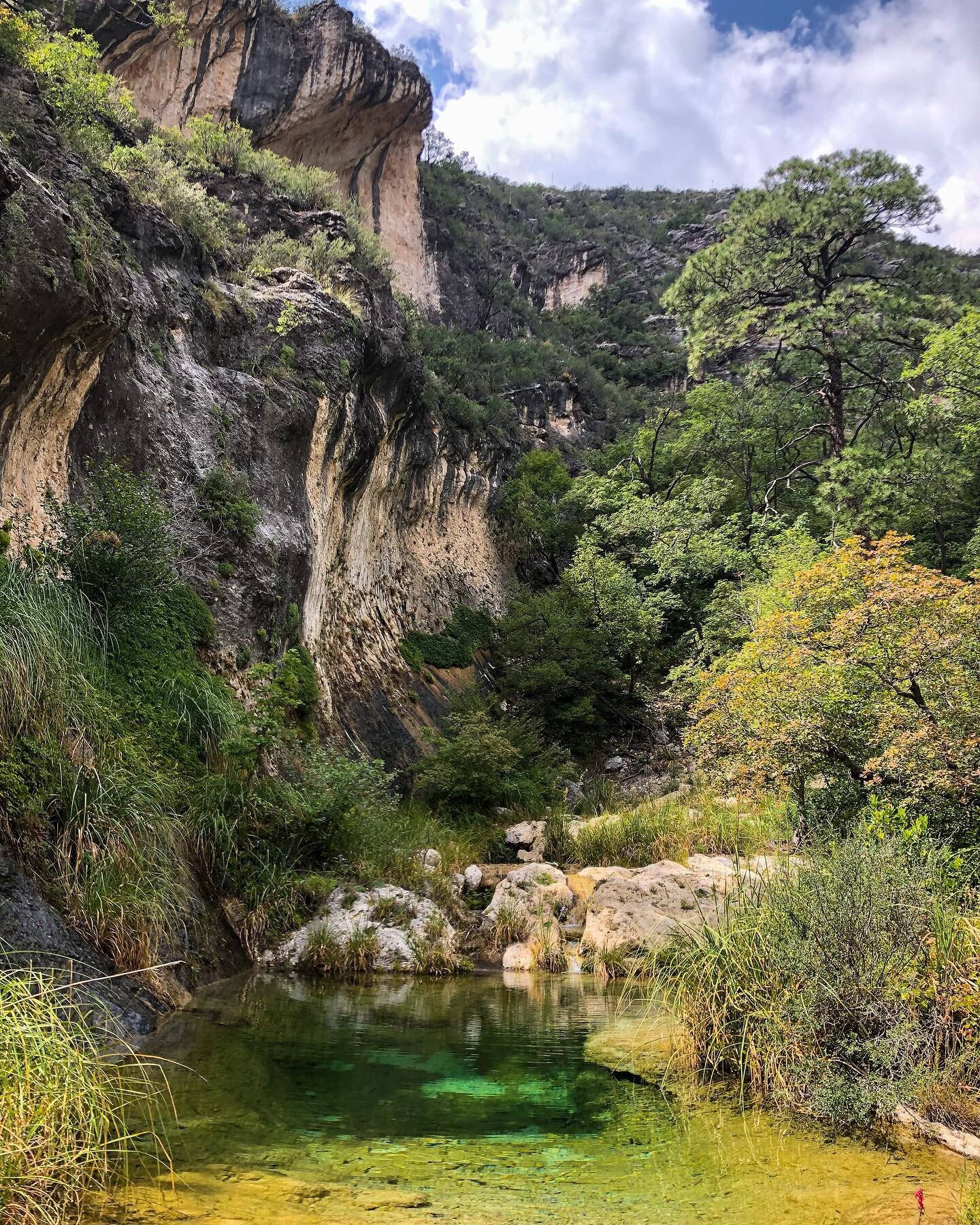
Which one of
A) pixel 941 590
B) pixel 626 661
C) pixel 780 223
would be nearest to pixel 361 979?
pixel 941 590

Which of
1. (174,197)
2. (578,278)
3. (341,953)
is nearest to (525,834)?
(341,953)

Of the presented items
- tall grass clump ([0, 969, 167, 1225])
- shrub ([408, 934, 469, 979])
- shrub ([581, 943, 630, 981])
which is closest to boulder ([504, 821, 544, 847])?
shrub ([581, 943, 630, 981])

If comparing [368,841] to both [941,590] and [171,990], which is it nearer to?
[171,990]

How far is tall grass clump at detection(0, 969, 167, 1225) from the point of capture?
103 inches

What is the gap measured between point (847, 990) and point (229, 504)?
391 inches

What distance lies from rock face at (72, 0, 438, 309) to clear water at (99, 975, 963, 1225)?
26.3m

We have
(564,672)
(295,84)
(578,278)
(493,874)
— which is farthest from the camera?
(578,278)

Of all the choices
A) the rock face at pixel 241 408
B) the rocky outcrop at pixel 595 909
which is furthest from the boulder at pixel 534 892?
the rock face at pixel 241 408

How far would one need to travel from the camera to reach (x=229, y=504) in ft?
38.0

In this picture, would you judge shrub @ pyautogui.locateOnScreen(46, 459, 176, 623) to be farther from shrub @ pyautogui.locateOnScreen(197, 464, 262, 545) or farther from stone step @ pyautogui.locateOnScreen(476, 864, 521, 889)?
stone step @ pyautogui.locateOnScreen(476, 864, 521, 889)

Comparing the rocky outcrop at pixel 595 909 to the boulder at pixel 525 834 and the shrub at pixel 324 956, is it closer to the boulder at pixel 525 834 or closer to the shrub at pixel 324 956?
the shrub at pixel 324 956

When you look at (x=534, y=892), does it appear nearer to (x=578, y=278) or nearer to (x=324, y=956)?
(x=324, y=956)

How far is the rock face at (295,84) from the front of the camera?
2495 cm

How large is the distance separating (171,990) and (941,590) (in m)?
7.93
